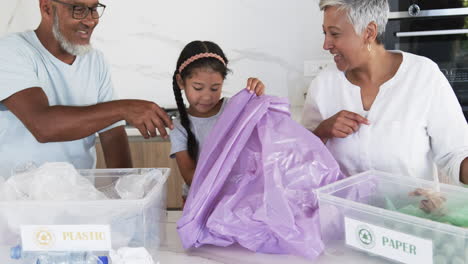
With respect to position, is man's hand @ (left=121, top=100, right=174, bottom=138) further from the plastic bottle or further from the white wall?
the white wall

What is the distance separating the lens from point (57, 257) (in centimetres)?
87

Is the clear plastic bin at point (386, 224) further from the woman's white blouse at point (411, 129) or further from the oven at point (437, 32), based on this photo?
the oven at point (437, 32)

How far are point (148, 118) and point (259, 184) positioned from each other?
1.02ft

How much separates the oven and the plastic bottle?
1.88 m

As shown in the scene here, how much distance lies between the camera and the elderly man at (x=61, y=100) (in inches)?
44.6

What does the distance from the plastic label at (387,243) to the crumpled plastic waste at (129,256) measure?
38cm

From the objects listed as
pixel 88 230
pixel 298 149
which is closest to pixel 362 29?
pixel 298 149

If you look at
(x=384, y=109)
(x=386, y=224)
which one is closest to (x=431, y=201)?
(x=386, y=224)

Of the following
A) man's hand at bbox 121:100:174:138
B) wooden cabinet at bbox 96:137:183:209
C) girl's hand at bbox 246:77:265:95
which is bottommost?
wooden cabinet at bbox 96:137:183:209

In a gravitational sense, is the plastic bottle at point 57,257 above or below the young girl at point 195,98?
below

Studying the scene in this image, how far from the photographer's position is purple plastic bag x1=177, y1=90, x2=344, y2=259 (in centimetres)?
94

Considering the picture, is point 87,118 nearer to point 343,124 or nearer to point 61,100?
point 61,100

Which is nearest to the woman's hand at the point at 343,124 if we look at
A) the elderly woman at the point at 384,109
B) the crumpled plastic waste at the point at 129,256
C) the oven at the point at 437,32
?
the elderly woman at the point at 384,109

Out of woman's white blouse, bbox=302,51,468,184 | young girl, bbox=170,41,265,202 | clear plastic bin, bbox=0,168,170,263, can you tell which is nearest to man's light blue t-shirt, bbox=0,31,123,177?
young girl, bbox=170,41,265,202
